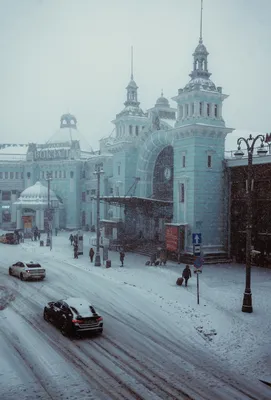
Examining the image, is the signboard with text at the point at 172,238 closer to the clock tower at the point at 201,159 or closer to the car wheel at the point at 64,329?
the clock tower at the point at 201,159

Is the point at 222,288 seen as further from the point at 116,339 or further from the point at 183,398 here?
the point at 183,398

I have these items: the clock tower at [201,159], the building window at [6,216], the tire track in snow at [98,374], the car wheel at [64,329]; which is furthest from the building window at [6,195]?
the tire track in snow at [98,374]

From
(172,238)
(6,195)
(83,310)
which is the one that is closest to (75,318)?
(83,310)

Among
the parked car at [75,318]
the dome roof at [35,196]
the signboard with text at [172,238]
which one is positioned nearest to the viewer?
the parked car at [75,318]

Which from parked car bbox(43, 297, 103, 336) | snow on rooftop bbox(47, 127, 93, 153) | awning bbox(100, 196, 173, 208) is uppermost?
snow on rooftop bbox(47, 127, 93, 153)

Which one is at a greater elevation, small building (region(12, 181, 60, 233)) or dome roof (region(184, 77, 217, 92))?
dome roof (region(184, 77, 217, 92))

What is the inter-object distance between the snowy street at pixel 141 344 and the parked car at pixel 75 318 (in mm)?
367

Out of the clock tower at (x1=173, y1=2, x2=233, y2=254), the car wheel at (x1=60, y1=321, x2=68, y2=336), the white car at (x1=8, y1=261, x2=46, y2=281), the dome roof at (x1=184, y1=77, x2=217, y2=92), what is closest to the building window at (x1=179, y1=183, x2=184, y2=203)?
the clock tower at (x1=173, y1=2, x2=233, y2=254)

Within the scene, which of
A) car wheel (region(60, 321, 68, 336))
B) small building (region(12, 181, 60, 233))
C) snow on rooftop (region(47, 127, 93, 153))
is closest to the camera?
car wheel (region(60, 321, 68, 336))

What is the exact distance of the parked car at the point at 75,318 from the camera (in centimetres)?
1561

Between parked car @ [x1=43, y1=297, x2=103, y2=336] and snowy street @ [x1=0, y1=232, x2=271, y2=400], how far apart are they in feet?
1.20

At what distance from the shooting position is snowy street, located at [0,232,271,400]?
1166 centimetres

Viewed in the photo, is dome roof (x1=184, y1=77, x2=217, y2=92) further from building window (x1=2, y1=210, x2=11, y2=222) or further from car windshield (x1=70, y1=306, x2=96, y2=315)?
building window (x1=2, y1=210, x2=11, y2=222)

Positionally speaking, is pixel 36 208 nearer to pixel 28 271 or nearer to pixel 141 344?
pixel 28 271
